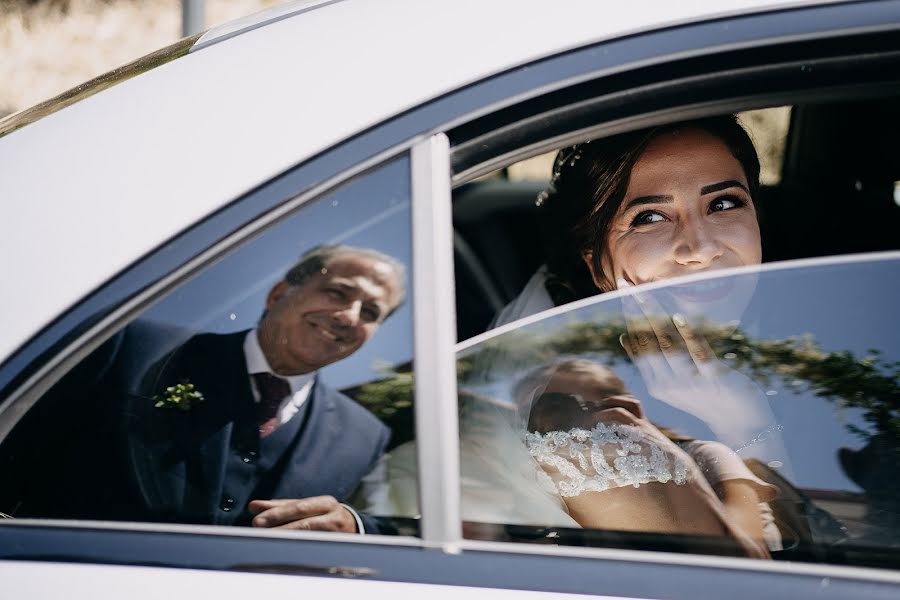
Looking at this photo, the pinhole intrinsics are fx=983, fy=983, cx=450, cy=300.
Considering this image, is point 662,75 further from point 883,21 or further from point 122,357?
point 122,357

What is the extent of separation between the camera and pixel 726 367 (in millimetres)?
1482

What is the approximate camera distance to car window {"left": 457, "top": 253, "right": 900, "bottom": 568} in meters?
1.31

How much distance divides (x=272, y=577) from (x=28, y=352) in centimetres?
39

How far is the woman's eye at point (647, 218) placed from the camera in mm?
1772

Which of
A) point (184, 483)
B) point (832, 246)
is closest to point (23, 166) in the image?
point (184, 483)

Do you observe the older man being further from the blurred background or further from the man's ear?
the blurred background

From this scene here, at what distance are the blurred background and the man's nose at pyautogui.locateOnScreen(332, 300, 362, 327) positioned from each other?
7.97 m

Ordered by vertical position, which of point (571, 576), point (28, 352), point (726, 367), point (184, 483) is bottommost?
point (571, 576)

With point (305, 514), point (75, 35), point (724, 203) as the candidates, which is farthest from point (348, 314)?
point (75, 35)

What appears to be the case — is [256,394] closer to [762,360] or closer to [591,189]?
[762,360]

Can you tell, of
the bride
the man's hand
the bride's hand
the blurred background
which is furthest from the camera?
A: the blurred background

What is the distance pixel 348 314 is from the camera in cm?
122

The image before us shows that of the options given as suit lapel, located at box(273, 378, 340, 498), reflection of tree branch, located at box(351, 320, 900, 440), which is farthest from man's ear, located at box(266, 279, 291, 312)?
reflection of tree branch, located at box(351, 320, 900, 440)

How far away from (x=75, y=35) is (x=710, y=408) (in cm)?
887
